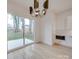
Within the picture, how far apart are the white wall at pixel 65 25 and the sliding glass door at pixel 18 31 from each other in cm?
211

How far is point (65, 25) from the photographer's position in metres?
6.00

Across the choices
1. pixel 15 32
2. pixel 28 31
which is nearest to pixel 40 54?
pixel 15 32

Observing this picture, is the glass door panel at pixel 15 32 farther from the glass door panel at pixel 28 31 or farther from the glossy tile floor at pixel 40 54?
the glossy tile floor at pixel 40 54

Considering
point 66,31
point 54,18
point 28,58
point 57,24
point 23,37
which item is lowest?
point 28,58

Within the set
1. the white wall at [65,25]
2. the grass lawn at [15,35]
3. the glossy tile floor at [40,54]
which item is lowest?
the glossy tile floor at [40,54]

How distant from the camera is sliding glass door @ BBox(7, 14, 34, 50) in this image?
17.2 ft

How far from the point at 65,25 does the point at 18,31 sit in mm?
2941

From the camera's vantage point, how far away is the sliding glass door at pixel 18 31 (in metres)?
5.23

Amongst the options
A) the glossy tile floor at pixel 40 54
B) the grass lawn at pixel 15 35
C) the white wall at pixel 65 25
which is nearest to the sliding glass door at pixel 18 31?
the grass lawn at pixel 15 35

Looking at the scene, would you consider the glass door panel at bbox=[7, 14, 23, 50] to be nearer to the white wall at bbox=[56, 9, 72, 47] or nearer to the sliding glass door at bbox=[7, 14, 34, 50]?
the sliding glass door at bbox=[7, 14, 34, 50]

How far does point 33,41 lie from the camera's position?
23.7 feet

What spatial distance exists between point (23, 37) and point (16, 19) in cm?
129
